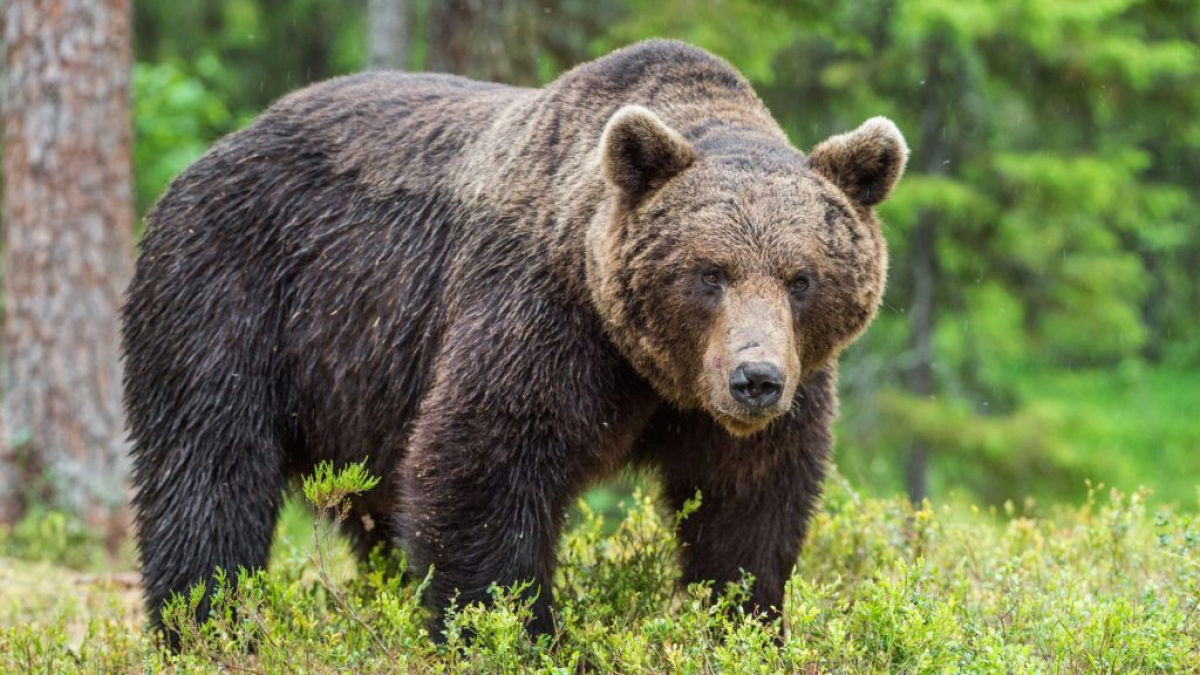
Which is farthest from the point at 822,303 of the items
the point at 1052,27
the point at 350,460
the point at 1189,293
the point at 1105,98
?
the point at 1189,293

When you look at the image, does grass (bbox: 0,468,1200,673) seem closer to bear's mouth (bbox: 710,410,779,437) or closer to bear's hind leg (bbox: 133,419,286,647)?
bear's hind leg (bbox: 133,419,286,647)

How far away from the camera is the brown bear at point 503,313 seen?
5.07 meters

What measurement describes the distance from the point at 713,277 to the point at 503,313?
790mm

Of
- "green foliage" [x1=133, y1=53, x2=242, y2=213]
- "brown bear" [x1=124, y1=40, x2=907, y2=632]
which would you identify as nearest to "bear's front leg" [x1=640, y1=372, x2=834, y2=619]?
"brown bear" [x1=124, y1=40, x2=907, y2=632]

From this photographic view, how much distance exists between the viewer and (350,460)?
20.1ft

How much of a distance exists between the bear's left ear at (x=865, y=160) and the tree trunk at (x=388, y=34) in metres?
5.82

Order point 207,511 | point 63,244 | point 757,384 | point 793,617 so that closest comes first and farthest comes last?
point 757,384
point 793,617
point 207,511
point 63,244

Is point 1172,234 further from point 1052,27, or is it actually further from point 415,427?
point 415,427

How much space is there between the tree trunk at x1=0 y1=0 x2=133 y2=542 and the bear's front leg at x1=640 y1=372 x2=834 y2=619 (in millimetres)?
5237

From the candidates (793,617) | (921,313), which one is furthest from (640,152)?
(921,313)

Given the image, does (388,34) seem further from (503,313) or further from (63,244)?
(503,313)

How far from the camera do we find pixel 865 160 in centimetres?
525

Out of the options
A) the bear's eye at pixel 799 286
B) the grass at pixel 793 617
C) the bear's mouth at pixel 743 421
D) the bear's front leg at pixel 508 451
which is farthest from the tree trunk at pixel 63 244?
the bear's eye at pixel 799 286

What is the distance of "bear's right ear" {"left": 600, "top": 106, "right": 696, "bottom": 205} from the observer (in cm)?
504
